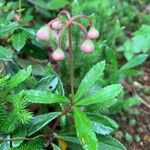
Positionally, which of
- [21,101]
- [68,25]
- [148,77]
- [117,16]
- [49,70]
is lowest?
[148,77]

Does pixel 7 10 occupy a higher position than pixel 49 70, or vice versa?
pixel 49 70

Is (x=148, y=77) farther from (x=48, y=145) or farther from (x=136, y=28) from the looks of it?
(x=48, y=145)

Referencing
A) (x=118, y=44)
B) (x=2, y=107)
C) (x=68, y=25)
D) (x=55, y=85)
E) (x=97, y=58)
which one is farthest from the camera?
(x=118, y=44)

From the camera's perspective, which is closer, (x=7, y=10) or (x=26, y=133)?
(x=26, y=133)

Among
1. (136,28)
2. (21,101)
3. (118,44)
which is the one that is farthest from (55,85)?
(136,28)

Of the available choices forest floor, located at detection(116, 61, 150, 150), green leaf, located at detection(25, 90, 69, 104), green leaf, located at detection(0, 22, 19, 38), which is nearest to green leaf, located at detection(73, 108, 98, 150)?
green leaf, located at detection(25, 90, 69, 104)

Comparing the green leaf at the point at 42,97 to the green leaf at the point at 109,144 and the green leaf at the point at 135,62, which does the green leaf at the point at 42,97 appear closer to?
the green leaf at the point at 109,144

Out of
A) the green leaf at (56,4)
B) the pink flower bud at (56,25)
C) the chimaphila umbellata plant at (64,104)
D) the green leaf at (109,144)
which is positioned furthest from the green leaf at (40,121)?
the green leaf at (56,4)
